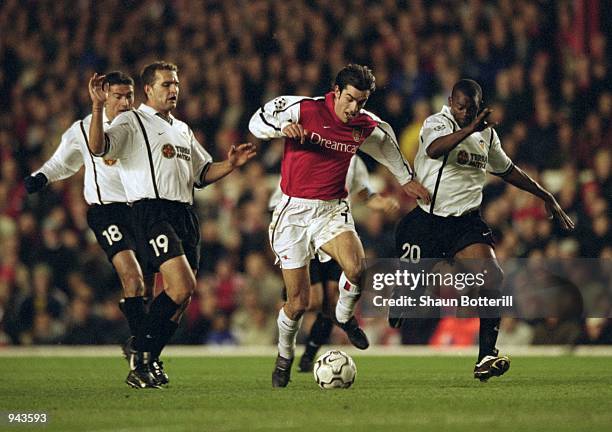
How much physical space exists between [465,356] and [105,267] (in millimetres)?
4933

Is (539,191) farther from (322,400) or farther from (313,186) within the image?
(322,400)

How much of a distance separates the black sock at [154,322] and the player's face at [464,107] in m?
2.58

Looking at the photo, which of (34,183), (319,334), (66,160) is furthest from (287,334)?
(66,160)

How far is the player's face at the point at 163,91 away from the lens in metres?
8.96

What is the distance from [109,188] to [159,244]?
1.64m

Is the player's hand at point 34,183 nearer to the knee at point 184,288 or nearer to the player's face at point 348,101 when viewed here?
the knee at point 184,288

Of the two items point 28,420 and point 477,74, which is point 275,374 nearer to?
point 28,420

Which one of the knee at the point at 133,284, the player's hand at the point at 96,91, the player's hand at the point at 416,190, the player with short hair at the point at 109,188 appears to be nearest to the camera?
the player's hand at the point at 96,91

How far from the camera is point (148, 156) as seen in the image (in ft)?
28.9

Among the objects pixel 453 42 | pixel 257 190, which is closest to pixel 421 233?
pixel 257 190

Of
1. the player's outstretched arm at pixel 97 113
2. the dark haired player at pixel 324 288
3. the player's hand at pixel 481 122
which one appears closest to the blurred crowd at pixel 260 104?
the dark haired player at pixel 324 288

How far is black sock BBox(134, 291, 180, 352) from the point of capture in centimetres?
870

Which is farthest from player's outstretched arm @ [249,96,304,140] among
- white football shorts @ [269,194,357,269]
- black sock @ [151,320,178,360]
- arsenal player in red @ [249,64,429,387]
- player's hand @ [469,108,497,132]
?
black sock @ [151,320,178,360]

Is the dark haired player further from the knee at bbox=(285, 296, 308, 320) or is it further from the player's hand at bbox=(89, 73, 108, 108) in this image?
the player's hand at bbox=(89, 73, 108, 108)
